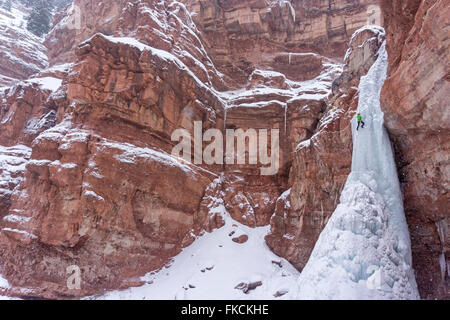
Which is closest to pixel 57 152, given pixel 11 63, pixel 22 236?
pixel 22 236

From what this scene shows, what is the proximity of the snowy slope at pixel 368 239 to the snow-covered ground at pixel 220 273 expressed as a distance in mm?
5825

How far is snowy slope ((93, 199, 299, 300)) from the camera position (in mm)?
13453

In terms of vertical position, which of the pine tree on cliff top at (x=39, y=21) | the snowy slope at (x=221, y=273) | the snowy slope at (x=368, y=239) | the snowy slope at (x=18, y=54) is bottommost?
the snowy slope at (x=221, y=273)

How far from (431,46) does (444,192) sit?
4090mm

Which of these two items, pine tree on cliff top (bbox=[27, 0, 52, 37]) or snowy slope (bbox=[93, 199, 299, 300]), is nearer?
snowy slope (bbox=[93, 199, 299, 300])

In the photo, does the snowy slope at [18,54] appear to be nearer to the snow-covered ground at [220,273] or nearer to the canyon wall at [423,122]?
the snow-covered ground at [220,273]

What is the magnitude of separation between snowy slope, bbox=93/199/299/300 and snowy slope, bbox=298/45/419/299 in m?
5.95

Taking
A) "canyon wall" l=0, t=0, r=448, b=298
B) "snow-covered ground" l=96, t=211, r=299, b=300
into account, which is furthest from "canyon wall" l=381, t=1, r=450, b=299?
"snow-covered ground" l=96, t=211, r=299, b=300

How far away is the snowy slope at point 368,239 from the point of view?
6262 millimetres

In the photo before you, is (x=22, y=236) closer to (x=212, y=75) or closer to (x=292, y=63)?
(x=212, y=75)

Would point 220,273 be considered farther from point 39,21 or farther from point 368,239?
point 39,21

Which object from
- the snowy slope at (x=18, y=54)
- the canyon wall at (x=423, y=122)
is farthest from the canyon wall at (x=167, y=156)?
the snowy slope at (x=18, y=54)

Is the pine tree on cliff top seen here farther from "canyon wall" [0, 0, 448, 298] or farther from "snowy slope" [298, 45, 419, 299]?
"snowy slope" [298, 45, 419, 299]

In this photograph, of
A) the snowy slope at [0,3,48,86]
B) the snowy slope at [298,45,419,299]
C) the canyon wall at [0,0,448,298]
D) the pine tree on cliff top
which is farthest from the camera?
the pine tree on cliff top
